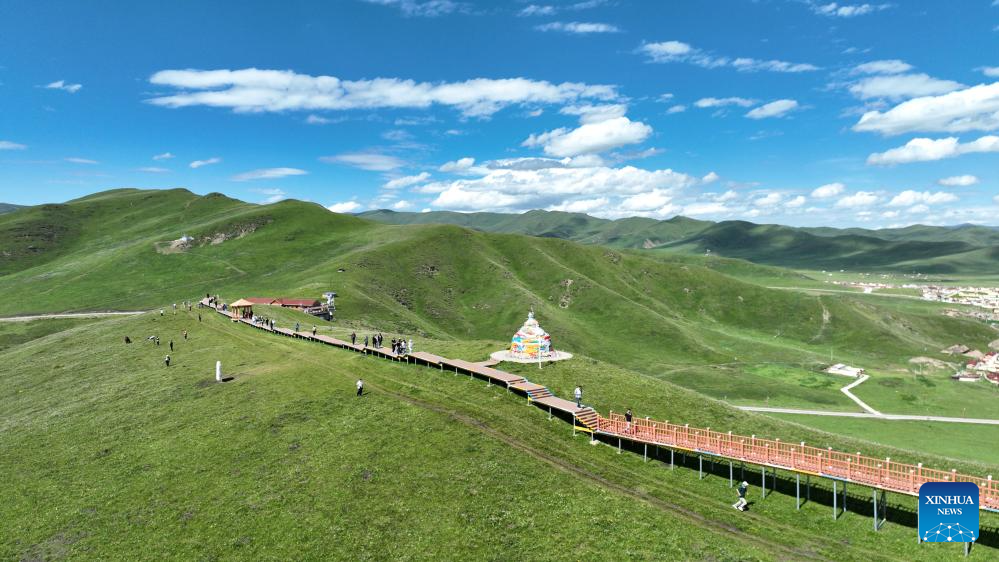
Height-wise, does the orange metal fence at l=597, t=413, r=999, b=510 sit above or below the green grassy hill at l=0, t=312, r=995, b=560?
above

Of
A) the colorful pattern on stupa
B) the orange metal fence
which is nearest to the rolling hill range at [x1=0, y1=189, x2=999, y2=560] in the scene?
the orange metal fence

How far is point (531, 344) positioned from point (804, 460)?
31.7 m

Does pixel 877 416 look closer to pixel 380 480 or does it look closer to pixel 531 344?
pixel 531 344

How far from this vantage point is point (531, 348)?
5903 centimetres

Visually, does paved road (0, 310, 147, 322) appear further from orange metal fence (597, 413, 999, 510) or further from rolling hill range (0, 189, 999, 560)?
orange metal fence (597, 413, 999, 510)

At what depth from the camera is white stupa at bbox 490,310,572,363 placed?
58.6 metres

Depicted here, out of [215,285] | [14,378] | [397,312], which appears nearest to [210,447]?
[14,378]

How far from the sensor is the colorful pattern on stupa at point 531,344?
193 ft

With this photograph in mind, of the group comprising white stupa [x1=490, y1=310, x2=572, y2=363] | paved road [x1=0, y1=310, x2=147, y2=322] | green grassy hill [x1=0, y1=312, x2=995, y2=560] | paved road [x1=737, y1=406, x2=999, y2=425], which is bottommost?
paved road [x1=737, y1=406, x2=999, y2=425]

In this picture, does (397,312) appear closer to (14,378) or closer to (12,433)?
(14,378)

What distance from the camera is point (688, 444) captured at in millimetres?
34719

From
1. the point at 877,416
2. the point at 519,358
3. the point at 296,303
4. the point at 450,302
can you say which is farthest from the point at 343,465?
the point at 450,302

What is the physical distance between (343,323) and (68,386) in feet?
173

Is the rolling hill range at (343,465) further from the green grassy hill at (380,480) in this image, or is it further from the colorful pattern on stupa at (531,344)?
the colorful pattern on stupa at (531,344)
